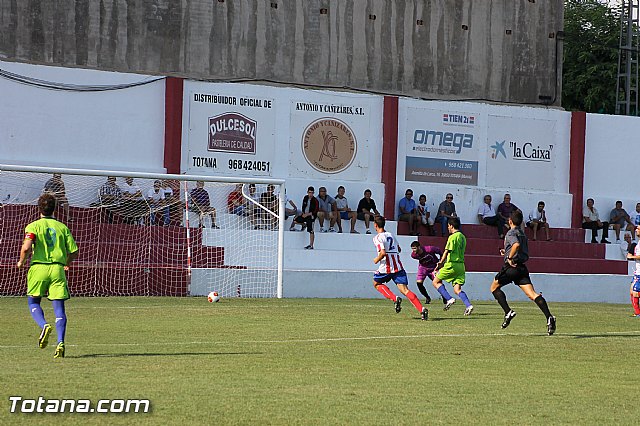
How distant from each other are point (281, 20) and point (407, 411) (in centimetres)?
2617

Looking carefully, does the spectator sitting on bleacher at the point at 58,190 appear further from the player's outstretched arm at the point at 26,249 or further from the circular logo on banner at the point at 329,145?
the player's outstretched arm at the point at 26,249

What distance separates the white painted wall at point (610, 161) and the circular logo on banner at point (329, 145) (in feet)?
26.8

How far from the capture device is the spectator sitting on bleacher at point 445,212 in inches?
1252

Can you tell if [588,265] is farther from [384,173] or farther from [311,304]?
[311,304]

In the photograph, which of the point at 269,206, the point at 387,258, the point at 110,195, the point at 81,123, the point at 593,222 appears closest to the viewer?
the point at 387,258

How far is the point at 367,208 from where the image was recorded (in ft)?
102

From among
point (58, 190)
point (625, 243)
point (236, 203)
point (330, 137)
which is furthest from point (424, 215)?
point (58, 190)

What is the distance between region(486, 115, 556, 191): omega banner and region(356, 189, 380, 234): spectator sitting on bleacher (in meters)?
4.94

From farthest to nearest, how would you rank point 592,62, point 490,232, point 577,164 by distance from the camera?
point 592,62, point 577,164, point 490,232

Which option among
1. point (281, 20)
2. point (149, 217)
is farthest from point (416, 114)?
point (149, 217)

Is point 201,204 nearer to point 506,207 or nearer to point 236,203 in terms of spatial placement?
point 236,203

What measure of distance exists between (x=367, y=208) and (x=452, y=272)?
10.2 meters

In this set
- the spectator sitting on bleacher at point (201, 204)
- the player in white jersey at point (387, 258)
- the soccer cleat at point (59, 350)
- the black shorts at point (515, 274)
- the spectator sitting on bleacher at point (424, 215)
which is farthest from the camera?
the spectator sitting on bleacher at point (424, 215)

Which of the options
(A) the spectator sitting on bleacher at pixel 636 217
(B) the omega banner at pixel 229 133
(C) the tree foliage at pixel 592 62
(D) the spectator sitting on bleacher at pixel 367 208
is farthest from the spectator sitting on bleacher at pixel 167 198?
(C) the tree foliage at pixel 592 62
